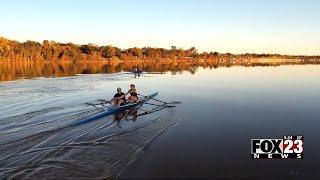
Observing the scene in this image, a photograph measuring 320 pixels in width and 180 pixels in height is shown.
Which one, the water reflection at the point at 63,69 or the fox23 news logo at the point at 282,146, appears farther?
the water reflection at the point at 63,69

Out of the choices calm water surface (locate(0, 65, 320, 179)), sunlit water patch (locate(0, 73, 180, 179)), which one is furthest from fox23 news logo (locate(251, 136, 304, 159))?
sunlit water patch (locate(0, 73, 180, 179))

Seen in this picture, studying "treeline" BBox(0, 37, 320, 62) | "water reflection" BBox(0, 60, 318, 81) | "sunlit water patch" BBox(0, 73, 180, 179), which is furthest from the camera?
"treeline" BBox(0, 37, 320, 62)

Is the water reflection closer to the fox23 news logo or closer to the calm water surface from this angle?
the calm water surface

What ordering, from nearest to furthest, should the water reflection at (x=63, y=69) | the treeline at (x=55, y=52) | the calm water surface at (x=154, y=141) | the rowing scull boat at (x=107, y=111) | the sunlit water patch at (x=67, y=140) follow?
the sunlit water patch at (x=67, y=140), the calm water surface at (x=154, y=141), the rowing scull boat at (x=107, y=111), the water reflection at (x=63, y=69), the treeline at (x=55, y=52)

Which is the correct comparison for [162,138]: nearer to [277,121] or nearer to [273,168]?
[273,168]

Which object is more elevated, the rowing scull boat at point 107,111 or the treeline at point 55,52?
the treeline at point 55,52

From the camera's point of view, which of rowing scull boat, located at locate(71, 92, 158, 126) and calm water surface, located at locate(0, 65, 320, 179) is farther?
rowing scull boat, located at locate(71, 92, 158, 126)

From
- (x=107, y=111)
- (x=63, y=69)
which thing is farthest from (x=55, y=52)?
(x=107, y=111)

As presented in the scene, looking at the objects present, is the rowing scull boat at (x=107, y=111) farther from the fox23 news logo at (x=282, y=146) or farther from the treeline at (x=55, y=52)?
the treeline at (x=55, y=52)

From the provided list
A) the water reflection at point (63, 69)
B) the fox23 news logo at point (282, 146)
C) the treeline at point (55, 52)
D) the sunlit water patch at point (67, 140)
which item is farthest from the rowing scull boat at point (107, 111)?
the treeline at point (55, 52)

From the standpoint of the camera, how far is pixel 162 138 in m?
16.0

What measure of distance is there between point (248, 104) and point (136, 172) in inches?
670

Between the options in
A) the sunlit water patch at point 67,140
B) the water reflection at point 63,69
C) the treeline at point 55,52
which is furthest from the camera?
the treeline at point 55,52

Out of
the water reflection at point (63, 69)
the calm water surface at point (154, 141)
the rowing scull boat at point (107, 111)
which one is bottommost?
the calm water surface at point (154, 141)
